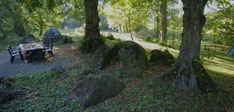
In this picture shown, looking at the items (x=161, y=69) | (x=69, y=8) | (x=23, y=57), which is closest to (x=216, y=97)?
(x=161, y=69)

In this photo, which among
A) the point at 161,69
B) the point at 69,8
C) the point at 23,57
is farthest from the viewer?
the point at 69,8

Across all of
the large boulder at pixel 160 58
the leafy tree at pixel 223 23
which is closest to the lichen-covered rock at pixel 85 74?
the large boulder at pixel 160 58

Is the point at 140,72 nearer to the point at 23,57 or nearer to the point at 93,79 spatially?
the point at 93,79

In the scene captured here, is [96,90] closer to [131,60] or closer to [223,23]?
[131,60]

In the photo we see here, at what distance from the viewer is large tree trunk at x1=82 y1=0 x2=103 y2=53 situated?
9828mm

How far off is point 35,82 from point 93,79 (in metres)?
3.11

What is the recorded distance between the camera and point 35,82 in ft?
20.7

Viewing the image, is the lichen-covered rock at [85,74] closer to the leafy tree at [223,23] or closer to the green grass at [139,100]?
the green grass at [139,100]

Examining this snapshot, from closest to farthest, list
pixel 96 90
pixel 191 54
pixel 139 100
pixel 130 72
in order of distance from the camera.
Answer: pixel 139 100 < pixel 96 90 < pixel 191 54 < pixel 130 72

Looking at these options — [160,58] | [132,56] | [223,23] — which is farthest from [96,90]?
[223,23]

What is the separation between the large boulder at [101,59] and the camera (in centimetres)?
711

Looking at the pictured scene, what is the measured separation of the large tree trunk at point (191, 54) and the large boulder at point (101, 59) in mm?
3538

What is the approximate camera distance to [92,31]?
1004cm

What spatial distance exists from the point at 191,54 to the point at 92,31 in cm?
701
